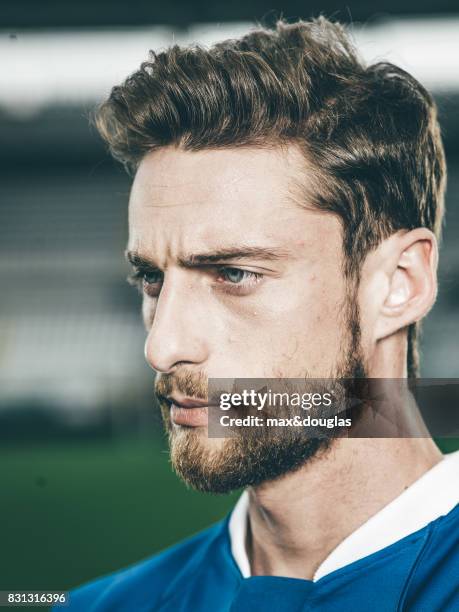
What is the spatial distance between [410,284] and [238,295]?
0.22m

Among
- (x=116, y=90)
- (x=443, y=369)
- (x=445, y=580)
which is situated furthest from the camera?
(x=443, y=369)

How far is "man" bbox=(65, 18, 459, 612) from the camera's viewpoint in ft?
2.73

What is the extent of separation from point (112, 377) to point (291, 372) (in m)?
2.26

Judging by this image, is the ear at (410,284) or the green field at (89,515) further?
the green field at (89,515)

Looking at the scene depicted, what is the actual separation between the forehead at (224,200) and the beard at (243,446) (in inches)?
5.6

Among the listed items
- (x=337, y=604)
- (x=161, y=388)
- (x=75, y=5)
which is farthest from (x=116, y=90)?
(x=75, y=5)

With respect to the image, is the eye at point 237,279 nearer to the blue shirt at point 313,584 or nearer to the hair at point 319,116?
the hair at point 319,116

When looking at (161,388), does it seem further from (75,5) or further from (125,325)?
(125,325)

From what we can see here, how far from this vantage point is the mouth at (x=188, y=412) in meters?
0.84

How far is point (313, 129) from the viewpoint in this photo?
2.97ft

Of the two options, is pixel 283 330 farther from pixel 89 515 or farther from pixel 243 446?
pixel 89 515

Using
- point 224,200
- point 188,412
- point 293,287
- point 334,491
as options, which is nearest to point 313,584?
point 334,491

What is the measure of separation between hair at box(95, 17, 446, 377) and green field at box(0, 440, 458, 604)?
1.34 meters

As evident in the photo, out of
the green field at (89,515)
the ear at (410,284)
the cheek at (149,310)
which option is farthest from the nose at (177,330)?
the green field at (89,515)
